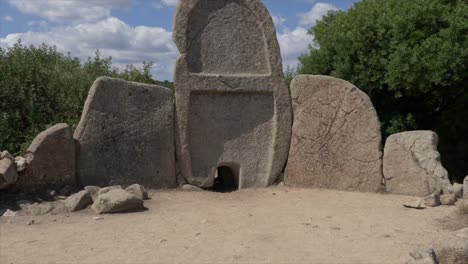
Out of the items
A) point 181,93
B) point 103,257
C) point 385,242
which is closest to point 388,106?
point 181,93

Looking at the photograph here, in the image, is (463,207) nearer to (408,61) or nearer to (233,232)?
(233,232)

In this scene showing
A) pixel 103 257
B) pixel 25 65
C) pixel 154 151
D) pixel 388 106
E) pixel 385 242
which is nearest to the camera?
pixel 103 257

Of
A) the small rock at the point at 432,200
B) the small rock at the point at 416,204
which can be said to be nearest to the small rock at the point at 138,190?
the small rock at the point at 416,204

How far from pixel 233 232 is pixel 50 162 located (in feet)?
8.90

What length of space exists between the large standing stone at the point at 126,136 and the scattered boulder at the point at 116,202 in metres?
0.98

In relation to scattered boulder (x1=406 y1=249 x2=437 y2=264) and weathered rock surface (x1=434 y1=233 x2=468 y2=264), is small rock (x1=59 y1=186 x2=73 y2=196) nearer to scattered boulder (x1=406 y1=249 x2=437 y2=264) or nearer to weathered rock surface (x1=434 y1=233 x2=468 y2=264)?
scattered boulder (x1=406 y1=249 x2=437 y2=264)

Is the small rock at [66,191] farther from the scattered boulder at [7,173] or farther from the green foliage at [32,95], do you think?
the green foliage at [32,95]

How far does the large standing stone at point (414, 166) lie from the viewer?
23.9ft

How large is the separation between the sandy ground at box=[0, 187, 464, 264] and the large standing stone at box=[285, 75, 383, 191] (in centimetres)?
62

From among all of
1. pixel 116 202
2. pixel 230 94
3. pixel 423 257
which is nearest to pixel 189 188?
pixel 230 94

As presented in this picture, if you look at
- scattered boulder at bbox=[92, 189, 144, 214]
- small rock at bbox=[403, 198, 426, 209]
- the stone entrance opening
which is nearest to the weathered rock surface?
small rock at bbox=[403, 198, 426, 209]

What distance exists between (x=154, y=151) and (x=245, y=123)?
1383 millimetres

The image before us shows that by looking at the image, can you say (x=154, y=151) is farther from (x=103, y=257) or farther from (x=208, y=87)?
(x=103, y=257)

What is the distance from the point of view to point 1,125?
8.44 m
